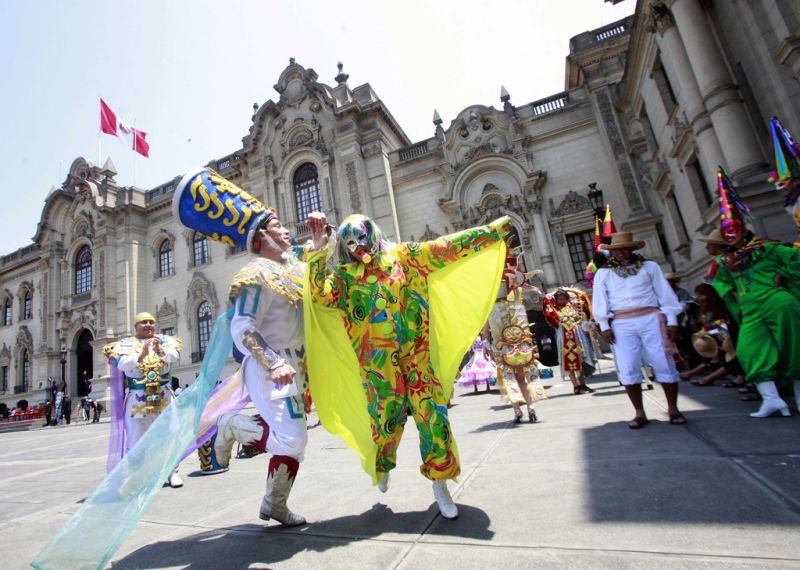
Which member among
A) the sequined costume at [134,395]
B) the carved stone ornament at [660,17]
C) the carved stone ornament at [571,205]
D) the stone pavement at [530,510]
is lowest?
the stone pavement at [530,510]

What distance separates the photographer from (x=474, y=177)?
1661 cm

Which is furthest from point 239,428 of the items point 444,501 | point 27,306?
point 27,306

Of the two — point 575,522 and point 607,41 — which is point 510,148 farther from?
point 575,522

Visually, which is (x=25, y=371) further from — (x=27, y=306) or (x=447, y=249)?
(x=447, y=249)

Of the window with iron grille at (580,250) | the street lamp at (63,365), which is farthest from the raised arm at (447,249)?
the street lamp at (63,365)

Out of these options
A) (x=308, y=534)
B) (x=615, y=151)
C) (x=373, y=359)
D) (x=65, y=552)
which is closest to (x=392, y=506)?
(x=308, y=534)

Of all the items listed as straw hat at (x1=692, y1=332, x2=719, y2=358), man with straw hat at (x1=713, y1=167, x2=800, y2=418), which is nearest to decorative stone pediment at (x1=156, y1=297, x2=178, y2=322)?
straw hat at (x1=692, y1=332, x2=719, y2=358)

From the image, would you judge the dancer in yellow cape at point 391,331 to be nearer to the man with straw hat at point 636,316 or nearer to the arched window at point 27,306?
the man with straw hat at point 636,316

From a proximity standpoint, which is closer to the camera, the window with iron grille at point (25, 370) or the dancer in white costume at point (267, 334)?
the dancer in white costume at point (267, 334)

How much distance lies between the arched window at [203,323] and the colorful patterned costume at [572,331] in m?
19.7

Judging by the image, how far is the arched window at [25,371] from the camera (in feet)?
88.9

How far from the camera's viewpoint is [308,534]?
214 centimetres

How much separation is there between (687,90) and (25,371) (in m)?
38.1

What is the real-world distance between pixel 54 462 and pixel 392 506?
702 cm
